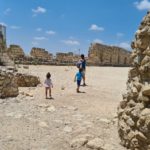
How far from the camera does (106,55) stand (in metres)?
38.2

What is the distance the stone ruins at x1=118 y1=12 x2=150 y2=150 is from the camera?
19.0 feet

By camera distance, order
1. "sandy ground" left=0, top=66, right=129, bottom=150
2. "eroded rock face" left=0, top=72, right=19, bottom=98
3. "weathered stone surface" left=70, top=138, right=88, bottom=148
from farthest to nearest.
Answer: "eroded rock face" left=0, top=72, right=19, bottom=98
"sandy ground" left=0, top=66, right=129, bottom=150
"weathered stone surface" left=70, top=138, right=88, bottom=148

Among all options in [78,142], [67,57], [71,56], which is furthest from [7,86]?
[71,56]

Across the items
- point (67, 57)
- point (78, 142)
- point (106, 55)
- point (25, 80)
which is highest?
A: point (106, 55)

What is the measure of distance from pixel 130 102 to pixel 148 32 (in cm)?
125

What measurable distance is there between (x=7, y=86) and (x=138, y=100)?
5701 mm

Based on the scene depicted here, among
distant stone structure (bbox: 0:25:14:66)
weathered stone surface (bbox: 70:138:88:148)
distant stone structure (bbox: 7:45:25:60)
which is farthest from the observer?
distant stone structure (bbox: 7:45:25:60)

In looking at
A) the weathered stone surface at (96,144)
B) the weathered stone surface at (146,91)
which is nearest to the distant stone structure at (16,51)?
the weathered stone surface at (96,144)

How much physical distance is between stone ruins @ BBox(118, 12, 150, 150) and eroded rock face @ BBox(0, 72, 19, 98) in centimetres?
499

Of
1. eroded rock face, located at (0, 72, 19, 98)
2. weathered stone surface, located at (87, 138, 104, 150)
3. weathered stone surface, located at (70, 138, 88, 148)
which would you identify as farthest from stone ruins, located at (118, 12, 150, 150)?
eroded rock face, located at (0, 72, 19, 98)

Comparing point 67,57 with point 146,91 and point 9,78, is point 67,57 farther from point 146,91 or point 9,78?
point 146,91

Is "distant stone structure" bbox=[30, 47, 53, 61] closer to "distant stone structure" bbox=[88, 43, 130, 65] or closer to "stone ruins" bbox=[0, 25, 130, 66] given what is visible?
"stone ruins" bbox=[0, 25, 130, 66]

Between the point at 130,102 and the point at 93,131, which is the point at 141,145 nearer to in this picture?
the point at 130,102

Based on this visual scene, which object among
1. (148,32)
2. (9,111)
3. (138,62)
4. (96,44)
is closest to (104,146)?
(138,62)
